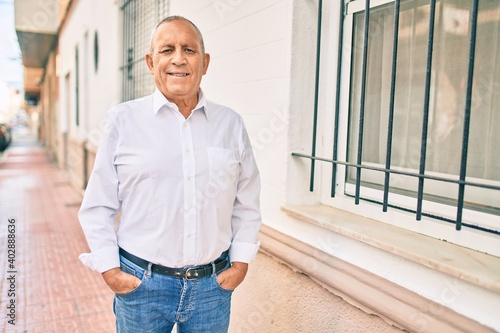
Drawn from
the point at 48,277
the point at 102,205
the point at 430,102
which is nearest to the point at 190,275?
the point at 102,205

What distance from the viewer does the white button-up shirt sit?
1.69 m

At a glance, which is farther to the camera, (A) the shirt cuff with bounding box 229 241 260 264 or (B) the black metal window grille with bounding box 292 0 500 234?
(A) the shirt cuff with bounding box 229 241 260 264

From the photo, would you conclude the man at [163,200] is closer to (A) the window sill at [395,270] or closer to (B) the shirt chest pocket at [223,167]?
(B) the shirt chest pocket at [223,167]

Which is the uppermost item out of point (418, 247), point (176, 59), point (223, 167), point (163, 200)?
point (176, 59)

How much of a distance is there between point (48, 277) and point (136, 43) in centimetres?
291

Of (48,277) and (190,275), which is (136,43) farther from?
(190,275)

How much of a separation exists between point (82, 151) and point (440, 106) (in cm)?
840

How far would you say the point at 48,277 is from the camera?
14.4 feet

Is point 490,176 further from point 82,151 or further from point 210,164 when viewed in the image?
point 82,151

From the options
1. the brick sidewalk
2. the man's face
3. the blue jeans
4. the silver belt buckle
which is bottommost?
the brick sidewalk

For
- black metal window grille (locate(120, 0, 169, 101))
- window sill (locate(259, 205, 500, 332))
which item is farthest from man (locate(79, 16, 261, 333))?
black metal window grille (locate(120, 0, 169, 101))

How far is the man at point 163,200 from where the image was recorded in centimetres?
169

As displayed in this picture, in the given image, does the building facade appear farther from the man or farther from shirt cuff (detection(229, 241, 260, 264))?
the man

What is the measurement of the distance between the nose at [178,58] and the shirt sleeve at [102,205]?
316 millimetres
